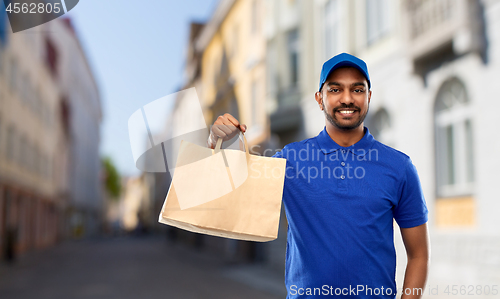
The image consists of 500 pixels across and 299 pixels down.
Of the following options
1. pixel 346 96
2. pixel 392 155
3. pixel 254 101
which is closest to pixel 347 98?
pixel 346 96

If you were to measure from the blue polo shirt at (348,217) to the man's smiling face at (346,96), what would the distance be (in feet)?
0.42

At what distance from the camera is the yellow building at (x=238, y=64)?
76.4ft

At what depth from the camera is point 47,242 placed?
43594mm

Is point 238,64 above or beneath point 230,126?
above

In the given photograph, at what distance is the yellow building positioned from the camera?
2328 cm

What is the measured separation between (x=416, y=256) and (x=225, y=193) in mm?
754

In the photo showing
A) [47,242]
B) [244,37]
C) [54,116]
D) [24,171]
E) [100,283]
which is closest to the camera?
[100,283]

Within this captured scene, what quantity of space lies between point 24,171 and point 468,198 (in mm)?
30096

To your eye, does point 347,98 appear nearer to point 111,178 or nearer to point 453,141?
point 453,141

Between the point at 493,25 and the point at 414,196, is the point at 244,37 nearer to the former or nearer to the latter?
the point at 493,25

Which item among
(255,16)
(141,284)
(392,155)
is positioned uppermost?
(255,16)

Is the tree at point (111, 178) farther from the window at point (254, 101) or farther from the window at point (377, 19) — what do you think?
the window at point (377, 19)

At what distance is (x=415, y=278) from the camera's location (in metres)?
2.11

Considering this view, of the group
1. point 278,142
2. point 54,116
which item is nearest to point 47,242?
point 54,116
